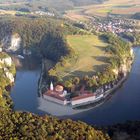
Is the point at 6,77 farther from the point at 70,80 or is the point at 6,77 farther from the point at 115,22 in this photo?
the point at 115,22

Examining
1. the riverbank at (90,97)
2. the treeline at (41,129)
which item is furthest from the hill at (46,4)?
the treeline at (41,129)

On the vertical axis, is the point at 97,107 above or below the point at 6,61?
below

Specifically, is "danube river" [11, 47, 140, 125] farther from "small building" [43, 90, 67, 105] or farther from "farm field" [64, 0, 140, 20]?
"farm field" [64, 0, 140, 20]

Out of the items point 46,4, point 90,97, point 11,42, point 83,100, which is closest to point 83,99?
point 83,100

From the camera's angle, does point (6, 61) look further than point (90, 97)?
Yes

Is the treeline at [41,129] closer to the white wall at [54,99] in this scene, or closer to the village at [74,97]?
the white wall at [54,99]

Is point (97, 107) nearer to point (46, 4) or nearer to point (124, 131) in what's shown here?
point (124, 131)

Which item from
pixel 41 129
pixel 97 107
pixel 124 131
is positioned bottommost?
pixel 97 107
